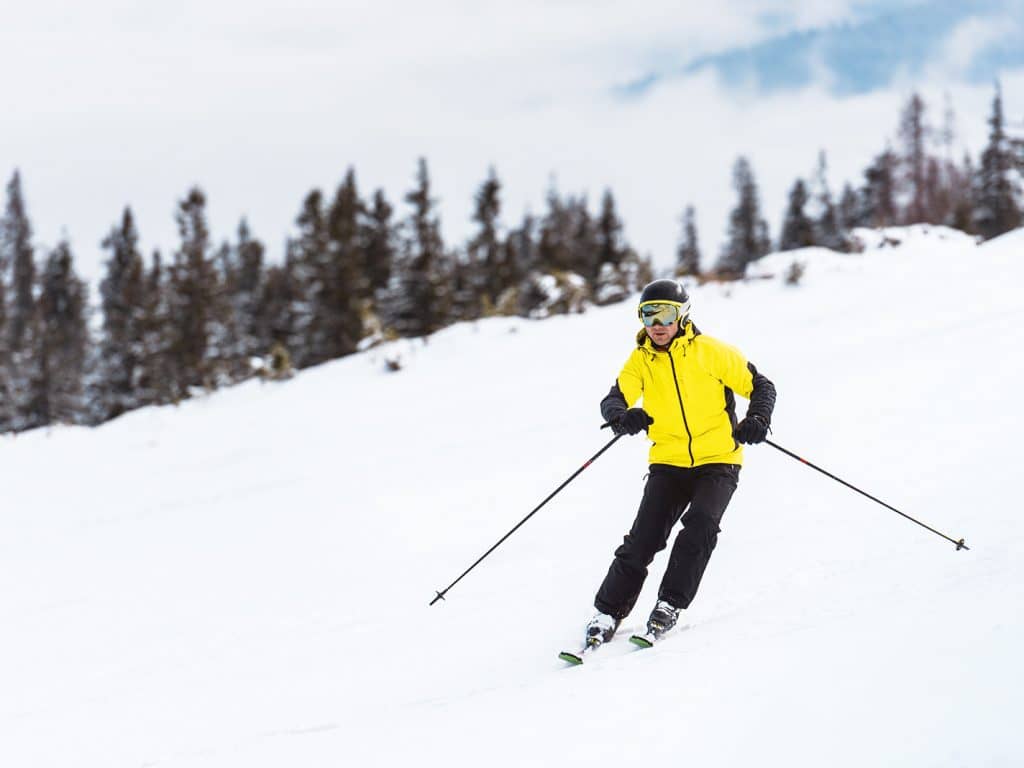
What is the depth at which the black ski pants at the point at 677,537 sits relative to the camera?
14.0 ft

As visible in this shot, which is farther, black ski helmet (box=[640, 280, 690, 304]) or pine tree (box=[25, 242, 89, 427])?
pine tree (box=[25, 242, 89, 427])

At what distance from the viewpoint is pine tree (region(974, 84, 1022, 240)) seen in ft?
130

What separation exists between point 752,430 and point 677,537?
70 centimetres

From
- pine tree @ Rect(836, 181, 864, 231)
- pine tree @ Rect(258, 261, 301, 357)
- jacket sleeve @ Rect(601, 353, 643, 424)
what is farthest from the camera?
pine tree @ Rect(836, 181, 864, 231)

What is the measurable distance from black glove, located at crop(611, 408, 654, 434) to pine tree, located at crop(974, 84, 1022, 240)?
41871 millimetres

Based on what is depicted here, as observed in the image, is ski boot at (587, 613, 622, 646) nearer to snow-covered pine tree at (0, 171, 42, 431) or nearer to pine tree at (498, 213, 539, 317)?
pine tree at (498, 213, 539, 317)

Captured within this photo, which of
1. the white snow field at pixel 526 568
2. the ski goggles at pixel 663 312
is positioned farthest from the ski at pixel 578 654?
the ski goggles at pixel 663 312

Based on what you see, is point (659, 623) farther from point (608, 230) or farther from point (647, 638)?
point (608, 230)

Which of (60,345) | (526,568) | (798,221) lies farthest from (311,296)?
(526,568)

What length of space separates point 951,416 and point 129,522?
26.9 ft

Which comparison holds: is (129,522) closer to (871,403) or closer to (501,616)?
(501,616)

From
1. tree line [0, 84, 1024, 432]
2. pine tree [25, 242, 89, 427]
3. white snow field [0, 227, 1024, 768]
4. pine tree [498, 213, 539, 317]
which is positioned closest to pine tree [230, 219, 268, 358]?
tree line [0, 84, 1024, 432]

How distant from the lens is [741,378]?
4434 mm

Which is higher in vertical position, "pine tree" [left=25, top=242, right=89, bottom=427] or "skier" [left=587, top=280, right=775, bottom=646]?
"skier" [left=587, top=280, right=775, bottom=646]
